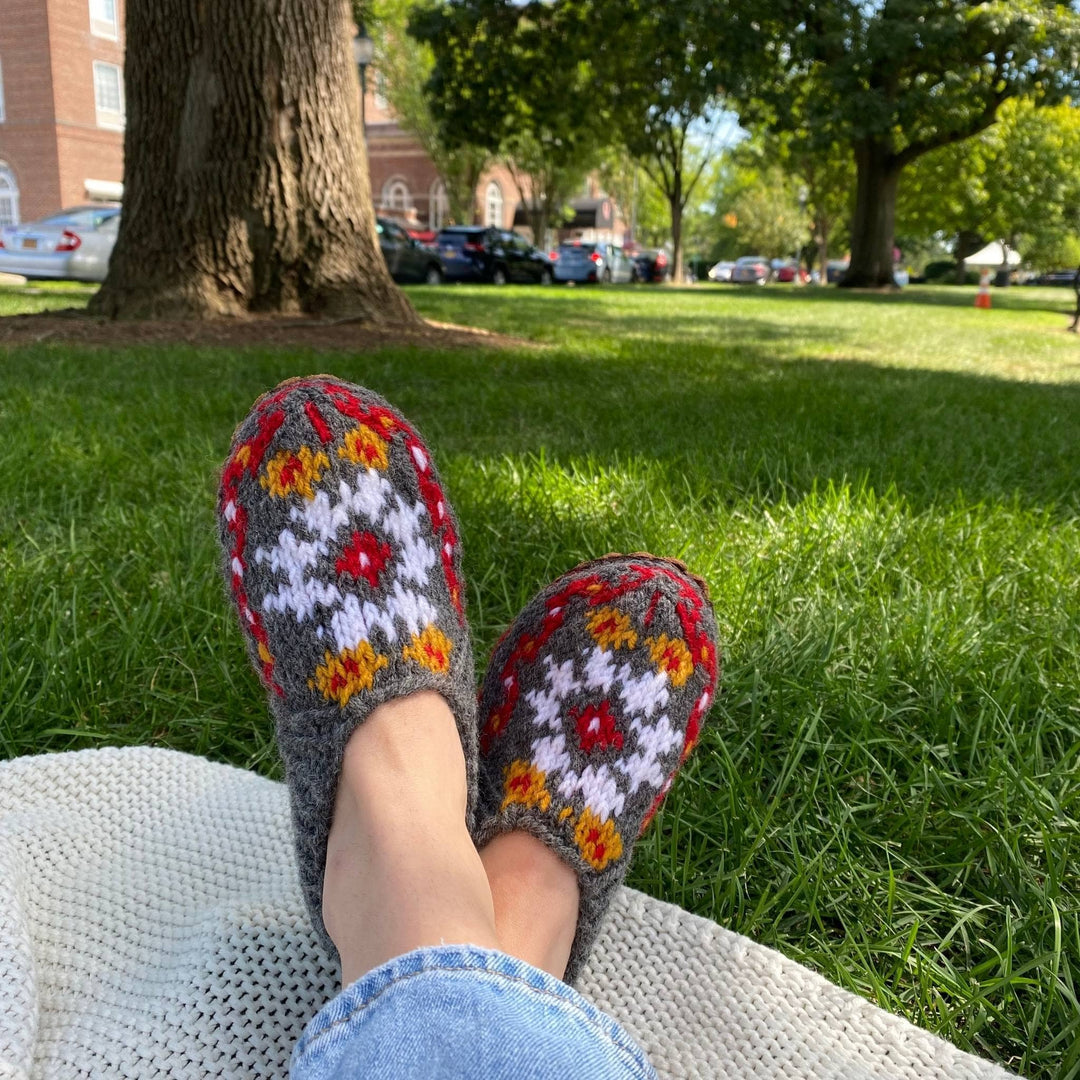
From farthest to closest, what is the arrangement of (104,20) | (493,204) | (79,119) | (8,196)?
(493,204) < (8,196) < (79,119) < (104,20)

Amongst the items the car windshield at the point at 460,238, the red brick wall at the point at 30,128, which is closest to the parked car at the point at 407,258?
the car windshield at the point at 460,238

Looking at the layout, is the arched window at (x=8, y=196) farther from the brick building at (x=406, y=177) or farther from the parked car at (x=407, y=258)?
the brick building at (x=406, y=177)

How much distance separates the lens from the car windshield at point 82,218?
37.1 ft

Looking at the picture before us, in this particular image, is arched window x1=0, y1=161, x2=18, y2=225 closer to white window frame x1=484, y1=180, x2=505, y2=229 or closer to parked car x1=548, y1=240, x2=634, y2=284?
parked car x1=548, y1=240, x2=634, y2=284

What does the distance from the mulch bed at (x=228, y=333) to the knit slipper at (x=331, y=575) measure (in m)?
3.61

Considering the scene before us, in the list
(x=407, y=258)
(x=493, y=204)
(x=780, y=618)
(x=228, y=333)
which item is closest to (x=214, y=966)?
(x=780, y=618)

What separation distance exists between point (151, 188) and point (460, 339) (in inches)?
70.7

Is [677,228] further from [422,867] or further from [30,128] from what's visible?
[422,867]

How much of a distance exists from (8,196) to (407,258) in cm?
1012

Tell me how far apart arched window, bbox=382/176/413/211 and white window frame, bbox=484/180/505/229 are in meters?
3.28

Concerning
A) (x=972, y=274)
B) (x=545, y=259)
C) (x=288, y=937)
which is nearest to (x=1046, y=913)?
(x=288, y=937)

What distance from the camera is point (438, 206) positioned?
1421 inches

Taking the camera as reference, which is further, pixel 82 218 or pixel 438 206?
pixel 438 206

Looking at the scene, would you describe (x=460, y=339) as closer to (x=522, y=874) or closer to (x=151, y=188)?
(x=151, y=188)
